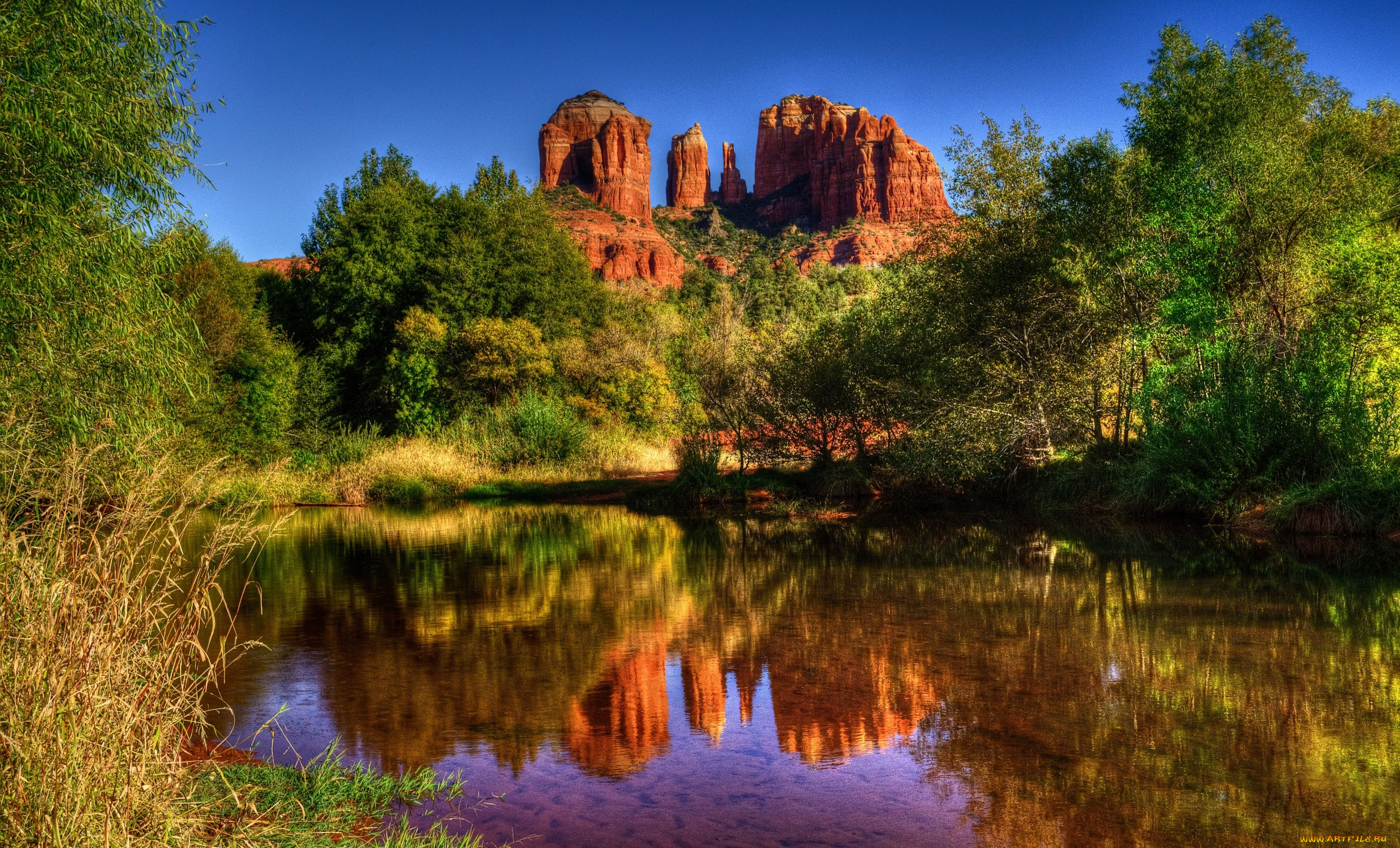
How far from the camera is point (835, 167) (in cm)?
12369

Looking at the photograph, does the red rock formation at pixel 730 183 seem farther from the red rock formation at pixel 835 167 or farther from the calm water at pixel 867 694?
the calm water at pixel 867 694

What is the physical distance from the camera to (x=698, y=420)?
26719 mm

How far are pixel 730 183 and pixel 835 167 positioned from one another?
25.8 m

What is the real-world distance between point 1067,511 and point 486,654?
1440cm

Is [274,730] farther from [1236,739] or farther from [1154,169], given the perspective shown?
[1154,169]

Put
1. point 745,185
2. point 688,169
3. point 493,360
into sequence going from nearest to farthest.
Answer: point 493,360, point 688,169, point 745,185

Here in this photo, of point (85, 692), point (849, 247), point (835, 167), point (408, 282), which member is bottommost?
point (85, 692)

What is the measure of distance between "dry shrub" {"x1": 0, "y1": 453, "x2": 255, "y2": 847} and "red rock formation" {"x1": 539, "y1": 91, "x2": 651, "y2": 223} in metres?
110

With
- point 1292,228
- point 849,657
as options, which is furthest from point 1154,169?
point 849,657

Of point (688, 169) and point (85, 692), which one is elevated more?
point (688, 169)

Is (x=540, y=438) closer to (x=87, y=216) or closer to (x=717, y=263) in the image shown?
(x=87, y=216)

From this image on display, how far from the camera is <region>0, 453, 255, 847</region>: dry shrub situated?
310cm

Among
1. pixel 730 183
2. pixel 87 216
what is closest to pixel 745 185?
pixel 730 183

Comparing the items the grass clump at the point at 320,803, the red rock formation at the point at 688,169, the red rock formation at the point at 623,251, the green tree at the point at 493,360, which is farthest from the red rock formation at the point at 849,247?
the grass clump at the point at 320,803
